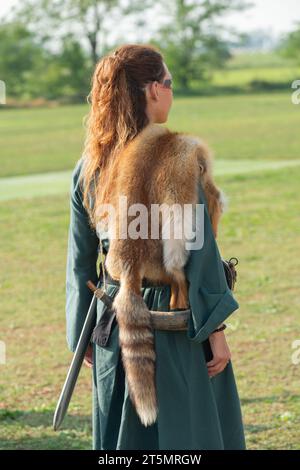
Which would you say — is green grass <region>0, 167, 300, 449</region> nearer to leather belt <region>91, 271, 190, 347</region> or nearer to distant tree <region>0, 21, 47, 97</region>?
leather belt <region>91, 271, 190, 347</region>

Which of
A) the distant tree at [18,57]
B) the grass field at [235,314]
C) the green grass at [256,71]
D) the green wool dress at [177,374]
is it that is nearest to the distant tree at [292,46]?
the green grass at [256,71]

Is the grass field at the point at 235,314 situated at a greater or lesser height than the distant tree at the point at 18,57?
lesser

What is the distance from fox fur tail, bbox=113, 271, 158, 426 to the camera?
319cm

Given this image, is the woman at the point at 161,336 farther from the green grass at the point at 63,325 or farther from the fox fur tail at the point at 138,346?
the green grass at the point at 63,325

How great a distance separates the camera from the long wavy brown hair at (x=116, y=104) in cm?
325

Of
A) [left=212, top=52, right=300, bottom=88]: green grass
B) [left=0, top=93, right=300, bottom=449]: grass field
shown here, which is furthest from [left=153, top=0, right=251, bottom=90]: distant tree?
[left=0, top=93, right=300, bottom=449]: grass field

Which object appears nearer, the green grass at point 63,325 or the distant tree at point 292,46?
the green grass at point 63,325

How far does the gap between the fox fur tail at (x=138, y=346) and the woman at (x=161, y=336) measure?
5 cm

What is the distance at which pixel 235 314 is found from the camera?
25.8 ft

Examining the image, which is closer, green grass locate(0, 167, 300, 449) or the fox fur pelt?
the fox fur pelt

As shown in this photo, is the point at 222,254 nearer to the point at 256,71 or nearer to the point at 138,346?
the point at 138,346

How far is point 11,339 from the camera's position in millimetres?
7281

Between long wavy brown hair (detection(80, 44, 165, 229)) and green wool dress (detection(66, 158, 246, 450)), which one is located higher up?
long wavy brown hair (detection(80, 44, 165, 229))
